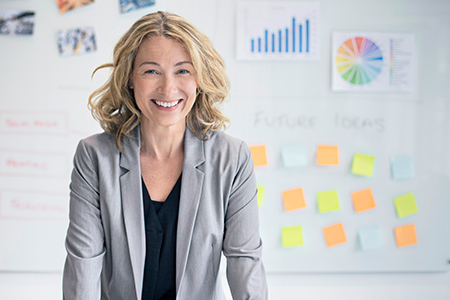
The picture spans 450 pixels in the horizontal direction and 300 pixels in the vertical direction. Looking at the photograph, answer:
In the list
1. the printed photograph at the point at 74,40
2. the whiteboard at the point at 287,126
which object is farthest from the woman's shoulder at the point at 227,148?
the printed photograph at the point at 74,40

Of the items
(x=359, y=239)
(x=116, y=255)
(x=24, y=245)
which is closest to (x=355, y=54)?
(x=359, y=239)

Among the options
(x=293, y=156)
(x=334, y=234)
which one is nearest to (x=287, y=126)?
(x=293, y=156)

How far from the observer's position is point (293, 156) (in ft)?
6.63

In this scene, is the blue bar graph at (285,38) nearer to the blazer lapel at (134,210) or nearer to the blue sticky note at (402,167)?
the blue sticky note at (402,167)

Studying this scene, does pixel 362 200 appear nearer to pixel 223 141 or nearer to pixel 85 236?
pixel 223 141

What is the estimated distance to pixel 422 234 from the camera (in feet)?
6.79

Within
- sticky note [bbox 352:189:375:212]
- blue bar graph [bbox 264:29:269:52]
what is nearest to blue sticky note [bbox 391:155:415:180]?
sticky note [bbox 352:189:375:212]

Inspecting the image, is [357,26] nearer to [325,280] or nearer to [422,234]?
[422,234]

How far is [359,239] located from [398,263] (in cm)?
23

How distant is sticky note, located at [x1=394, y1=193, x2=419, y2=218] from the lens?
2051mm

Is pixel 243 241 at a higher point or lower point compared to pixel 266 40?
lower

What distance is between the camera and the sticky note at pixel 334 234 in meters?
2.04

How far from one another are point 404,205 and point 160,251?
1.32 m

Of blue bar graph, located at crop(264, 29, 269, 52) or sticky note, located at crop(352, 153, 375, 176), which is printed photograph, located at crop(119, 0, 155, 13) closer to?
blue bar graph, located at crop(264, 29, 269, 52)
